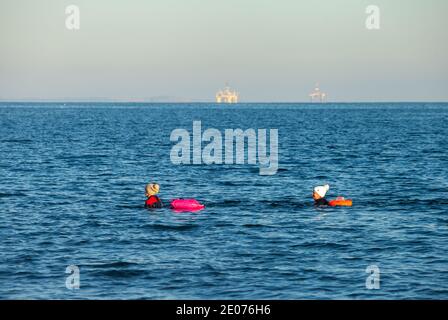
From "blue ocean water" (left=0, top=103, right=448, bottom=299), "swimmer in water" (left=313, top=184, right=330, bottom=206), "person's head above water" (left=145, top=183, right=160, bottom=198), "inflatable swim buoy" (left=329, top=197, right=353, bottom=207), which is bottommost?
"blue ocean water" (left=0, top=103, right=448, bottom=299)

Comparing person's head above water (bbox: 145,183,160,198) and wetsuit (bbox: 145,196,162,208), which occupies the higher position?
person's head above water (bbox: 145,183,160,198)

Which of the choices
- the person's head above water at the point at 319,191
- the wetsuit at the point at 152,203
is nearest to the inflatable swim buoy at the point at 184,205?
the wetsuit at the point at 152,203

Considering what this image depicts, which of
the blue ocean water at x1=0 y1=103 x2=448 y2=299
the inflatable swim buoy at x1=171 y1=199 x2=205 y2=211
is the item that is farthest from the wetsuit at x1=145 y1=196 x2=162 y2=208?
the inflatable swim buoy at x1=171 y1=199 x2=205 y2=211

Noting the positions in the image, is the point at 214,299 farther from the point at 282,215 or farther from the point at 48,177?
the point at 48,177

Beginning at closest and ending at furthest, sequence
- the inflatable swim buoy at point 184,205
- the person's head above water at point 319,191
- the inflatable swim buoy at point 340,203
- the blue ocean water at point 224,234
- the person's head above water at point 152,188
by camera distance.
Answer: the blue ocean water at point 224,234 → the person's head above water at point 152,188 → the inflatable swim buoy at point 184,205 → the person's head above water at point 319,191 → the inflatable swim buoy at point 340,203

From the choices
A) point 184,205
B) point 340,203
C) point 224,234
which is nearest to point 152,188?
point 184,205

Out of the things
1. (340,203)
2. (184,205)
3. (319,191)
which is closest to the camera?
(184,205)

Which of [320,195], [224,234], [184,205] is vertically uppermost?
[320,195]

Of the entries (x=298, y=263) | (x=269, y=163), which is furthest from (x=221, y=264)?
(x=269, y=163)

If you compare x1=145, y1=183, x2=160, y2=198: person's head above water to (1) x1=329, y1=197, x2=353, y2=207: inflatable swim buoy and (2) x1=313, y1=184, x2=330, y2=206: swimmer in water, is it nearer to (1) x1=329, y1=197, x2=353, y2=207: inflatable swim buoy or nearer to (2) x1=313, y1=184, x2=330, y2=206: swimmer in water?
(2) x1=313, y1=184, x2=330, y2=206: swimmer in water

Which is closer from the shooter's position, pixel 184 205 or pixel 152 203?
pixel 184 205

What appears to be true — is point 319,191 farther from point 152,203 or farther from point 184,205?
point 152,203

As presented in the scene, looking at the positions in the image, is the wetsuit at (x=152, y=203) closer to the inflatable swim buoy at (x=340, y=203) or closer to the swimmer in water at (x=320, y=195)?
the swimmer in water at (x=320, y=195)
